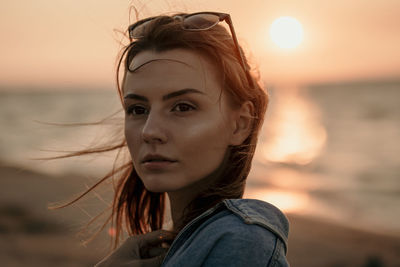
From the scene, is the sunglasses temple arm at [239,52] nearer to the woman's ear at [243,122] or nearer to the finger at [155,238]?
the woman's ear at [243,122]

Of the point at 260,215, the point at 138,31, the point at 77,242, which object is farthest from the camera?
the point at 77,242

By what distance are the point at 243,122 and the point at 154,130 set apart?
1.60ft

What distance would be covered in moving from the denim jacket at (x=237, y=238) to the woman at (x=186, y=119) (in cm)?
6

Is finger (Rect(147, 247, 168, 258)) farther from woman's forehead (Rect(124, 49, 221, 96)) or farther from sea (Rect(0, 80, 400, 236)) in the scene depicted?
sea (Rect(0, 80, 400, 236))

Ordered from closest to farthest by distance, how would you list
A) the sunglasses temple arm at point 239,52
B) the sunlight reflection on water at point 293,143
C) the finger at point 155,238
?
the finger at point 155,238
the sunglasses temple arm at point 239,52
the sunlight reflection on water at point 293,143

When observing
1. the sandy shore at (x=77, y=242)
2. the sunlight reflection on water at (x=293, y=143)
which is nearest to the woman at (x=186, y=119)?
the sandy shore at (x=77, y=242)

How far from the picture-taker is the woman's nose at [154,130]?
5.92 feet

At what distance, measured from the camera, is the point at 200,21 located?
2010mm

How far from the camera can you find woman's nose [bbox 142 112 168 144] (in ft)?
5.92

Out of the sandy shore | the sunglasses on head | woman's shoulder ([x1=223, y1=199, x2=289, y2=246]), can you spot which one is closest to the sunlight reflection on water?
the sandy shore

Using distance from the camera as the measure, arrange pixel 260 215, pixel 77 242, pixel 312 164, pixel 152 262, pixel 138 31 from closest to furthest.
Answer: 1. pixel 260 215
2. pixel 152 262
3. pixel 138 31
4. pixel 77 242
5. pixel 312 164

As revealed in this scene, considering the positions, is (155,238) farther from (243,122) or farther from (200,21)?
(200,21)

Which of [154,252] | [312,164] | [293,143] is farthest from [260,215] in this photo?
[293,143]

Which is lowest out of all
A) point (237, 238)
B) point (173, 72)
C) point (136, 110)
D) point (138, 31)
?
point (237, 238)
